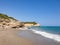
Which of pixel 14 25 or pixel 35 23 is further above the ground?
pixel 14 25

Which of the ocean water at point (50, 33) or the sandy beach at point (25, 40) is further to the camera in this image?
the ocean water at point (50, 33)

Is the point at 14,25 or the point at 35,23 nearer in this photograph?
the point at 14,25

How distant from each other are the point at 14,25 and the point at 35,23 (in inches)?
4395

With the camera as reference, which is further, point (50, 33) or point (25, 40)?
point (50, 33)

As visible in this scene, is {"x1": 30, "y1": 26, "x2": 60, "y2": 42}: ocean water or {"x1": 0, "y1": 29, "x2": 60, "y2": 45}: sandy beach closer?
{"x1": 0, "y1": 29, "x2": 60, "y2": 45}: sandy beach

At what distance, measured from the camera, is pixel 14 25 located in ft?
202

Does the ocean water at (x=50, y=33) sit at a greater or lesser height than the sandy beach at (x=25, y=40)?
lesser

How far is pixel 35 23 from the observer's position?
172m

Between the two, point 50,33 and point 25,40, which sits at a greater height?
point 25,40

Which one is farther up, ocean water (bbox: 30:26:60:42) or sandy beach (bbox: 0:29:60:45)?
sandy beach (bbox: 0:29:60:45)
